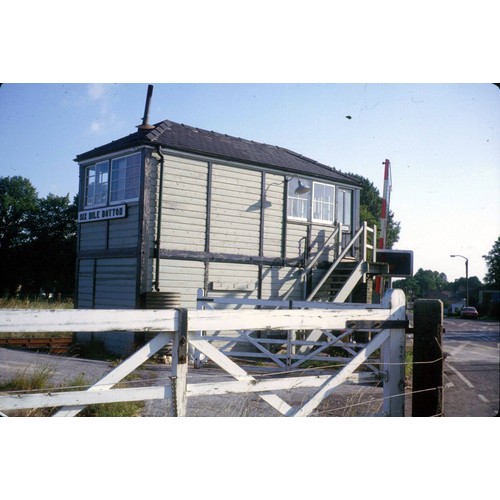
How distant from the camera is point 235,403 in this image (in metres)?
6.58

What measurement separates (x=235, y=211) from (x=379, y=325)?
9.90 m

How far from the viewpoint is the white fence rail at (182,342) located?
3.06m

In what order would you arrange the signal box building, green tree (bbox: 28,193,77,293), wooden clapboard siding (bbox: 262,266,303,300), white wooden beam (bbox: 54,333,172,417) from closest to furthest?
white wooden beam (bbox: 54,333,172,417) < the signal box building < wooden clapboard siding (bbox: 262,266,303,300) < green tree (bbox: 28,193,77,293)

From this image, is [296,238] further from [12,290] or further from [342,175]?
[12,290]

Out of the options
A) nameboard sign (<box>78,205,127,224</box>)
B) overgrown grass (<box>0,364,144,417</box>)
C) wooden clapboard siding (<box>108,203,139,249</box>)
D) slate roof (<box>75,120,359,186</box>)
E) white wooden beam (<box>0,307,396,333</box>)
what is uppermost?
slate roof (<box>75,120,359,186</box>)

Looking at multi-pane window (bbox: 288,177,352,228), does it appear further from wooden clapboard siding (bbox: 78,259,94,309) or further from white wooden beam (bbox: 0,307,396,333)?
white wooden beam (bbox: 0,307,396,333)

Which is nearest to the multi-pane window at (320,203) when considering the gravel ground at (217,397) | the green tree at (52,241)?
the gravel ground at (217,397)

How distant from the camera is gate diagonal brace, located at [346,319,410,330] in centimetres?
410

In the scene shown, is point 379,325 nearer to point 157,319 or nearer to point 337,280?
point 157,319

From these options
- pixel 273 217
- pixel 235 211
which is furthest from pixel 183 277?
pixel 273 217

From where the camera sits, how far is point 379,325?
4289 millimetres

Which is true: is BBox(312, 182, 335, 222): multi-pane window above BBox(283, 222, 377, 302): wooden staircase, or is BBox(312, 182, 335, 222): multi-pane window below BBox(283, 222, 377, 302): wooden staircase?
above

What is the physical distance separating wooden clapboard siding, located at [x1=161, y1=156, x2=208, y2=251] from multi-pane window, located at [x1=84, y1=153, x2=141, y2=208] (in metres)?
0.83

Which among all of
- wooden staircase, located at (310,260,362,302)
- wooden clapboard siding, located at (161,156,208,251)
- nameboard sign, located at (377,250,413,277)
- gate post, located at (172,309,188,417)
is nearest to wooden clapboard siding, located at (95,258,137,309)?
wooden clapboard siding, located at (161,156,208,251)
